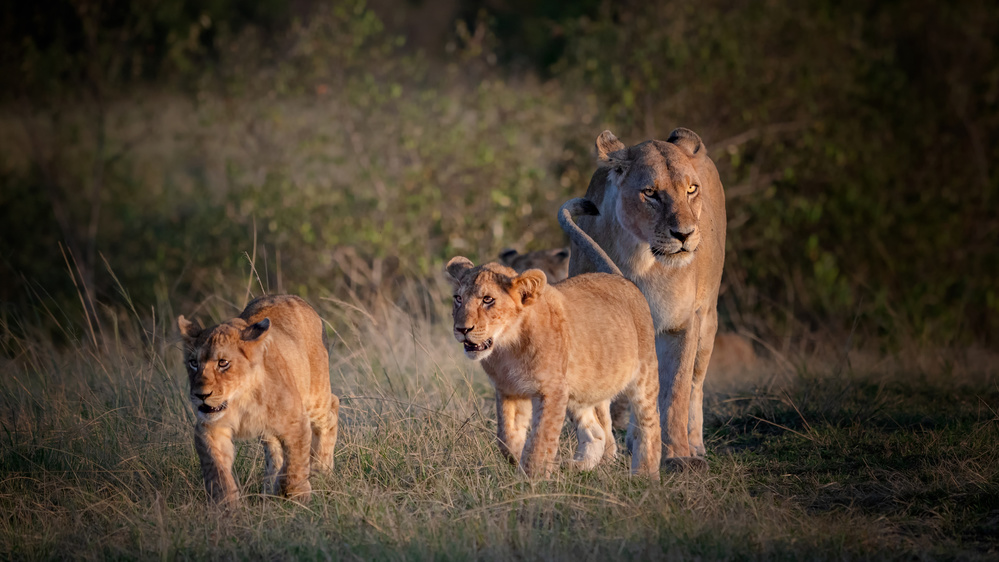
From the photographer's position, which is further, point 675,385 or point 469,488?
point 675,385

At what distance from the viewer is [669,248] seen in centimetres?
521

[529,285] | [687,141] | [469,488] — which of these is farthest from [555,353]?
[687,141]

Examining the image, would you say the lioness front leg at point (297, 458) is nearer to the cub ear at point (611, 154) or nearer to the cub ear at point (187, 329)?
Answer: the cub ear at point (187, 329)

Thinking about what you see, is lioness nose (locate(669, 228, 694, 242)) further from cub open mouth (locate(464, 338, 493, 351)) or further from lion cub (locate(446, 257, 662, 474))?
cub open mouth (locate(464, 338, 493, 351))

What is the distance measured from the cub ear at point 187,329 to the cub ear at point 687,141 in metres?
2.95

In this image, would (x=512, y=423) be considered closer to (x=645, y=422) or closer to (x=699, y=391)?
(x=645, y=422)

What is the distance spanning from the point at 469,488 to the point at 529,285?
96 centimetres

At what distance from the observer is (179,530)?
13.5 ft

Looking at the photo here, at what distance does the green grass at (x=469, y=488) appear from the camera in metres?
3.95

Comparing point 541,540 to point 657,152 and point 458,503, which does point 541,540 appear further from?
point 657,152

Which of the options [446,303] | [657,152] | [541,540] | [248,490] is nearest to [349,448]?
[248,490]

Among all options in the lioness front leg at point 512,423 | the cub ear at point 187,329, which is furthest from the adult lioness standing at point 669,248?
the cub ear at point 187,329

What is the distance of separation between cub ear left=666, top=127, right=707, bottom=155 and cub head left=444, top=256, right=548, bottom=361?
184 centimetres

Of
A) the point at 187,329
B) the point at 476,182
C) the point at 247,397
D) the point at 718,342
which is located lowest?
the point at 718,342
